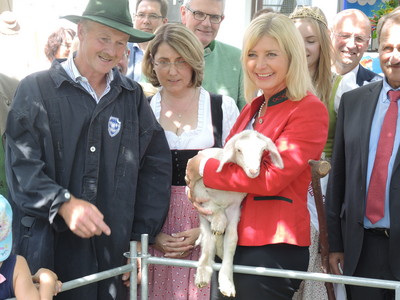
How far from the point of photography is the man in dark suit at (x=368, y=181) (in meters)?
3.13

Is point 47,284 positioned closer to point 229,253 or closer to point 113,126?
point 229,253

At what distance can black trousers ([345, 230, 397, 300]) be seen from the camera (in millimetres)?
3150

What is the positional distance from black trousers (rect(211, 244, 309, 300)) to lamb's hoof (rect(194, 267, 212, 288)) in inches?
5.2

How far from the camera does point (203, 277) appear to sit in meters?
2.81

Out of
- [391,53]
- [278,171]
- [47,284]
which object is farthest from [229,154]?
[391,53]

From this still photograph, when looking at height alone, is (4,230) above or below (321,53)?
below

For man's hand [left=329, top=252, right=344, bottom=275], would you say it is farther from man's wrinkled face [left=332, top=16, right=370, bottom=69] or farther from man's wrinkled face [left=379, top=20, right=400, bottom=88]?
man's wrinkled face [left=332, top=16, right=370, bottom=69]

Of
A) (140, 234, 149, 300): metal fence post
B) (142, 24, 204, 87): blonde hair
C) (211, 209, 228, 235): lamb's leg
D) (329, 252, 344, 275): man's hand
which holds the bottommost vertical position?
(329, 252, 344, 275): man's hand

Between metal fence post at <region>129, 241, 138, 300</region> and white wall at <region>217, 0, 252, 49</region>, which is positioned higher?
white wall at <region>217, 0, 252, 49</region>

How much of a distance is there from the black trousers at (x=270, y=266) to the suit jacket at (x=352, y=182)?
568 millimetres

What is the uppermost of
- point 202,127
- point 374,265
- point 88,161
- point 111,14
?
point 111,14

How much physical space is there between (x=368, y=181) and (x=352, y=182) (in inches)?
4.5

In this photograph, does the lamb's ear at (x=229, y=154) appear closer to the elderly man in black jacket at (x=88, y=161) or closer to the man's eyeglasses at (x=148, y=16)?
the elderly man in black jacket at (x=88, y=161)

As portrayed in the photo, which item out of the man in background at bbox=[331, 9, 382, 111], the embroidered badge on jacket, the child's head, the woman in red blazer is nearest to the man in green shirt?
the man in background at bbox=[331, 9, 382, 111]
